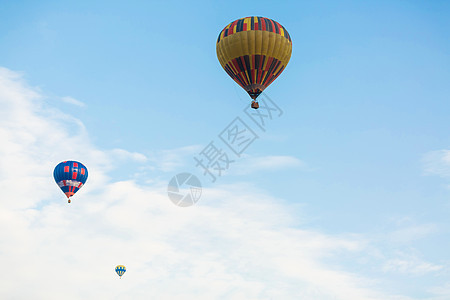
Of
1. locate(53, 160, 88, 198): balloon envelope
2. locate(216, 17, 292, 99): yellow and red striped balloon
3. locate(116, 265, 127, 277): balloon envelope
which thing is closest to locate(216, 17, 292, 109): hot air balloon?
locate(216, 17, 292, 99): yellow and red striped balloon

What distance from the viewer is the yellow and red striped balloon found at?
47.6 m

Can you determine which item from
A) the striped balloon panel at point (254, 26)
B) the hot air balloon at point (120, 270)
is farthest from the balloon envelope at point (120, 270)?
the striped balloon panel at point (254, 26)

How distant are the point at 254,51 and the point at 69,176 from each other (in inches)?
1184

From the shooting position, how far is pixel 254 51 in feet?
156

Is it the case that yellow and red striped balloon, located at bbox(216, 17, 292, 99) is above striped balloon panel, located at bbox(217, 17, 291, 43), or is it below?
below

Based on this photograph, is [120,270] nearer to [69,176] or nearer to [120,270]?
[120,270]

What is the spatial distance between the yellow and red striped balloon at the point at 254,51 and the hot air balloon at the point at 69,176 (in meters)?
26.0

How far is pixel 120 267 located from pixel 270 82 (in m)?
51.8

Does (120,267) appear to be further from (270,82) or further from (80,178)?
(270,82)

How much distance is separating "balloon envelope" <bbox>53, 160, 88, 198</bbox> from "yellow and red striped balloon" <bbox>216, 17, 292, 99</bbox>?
85.4 ft

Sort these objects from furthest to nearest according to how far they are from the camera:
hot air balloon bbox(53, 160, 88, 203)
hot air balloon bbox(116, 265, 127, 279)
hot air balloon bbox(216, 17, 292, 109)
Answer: hot air balloon bbox(116, 265, 127, 279)
hot air balloon bbox(53, 160, 88, 203)
hot air balloon bbox(216, 17, 292, 109)

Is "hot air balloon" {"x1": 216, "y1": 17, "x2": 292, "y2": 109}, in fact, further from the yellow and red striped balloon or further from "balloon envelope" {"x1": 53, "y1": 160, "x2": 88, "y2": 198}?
"balloon envelope" {"x1": 53, "y1": 160, "x2": 88, "y2": 198}

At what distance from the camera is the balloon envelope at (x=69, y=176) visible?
213ft

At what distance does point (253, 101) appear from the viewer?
4881cm
